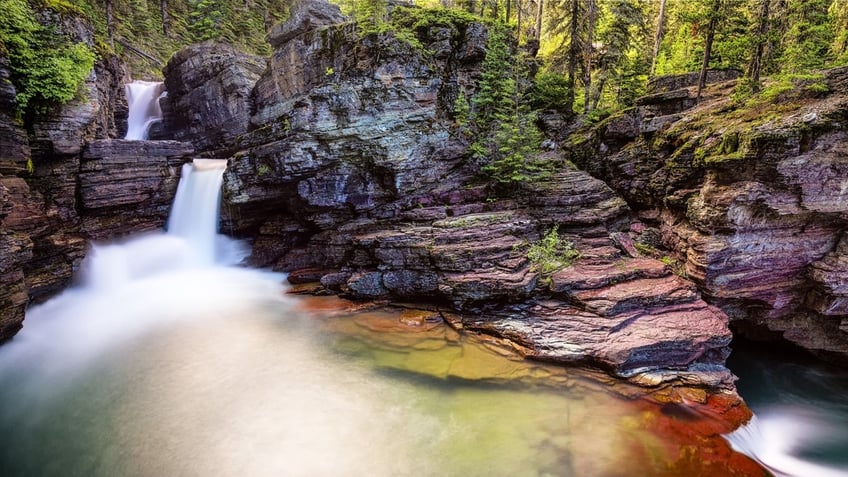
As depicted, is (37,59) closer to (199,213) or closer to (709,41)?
(199,213)

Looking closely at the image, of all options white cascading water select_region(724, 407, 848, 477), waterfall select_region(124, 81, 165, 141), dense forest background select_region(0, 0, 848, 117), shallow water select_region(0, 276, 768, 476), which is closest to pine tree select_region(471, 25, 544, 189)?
dense forest background select_region(0, 0, 848, 117)

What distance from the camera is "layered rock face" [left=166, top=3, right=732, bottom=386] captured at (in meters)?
10.2

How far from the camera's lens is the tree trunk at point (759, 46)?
12.7 metres

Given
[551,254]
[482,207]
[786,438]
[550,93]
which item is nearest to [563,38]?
[550,93]

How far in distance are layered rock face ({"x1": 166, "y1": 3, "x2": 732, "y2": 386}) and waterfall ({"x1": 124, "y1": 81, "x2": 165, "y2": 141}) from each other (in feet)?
26.7

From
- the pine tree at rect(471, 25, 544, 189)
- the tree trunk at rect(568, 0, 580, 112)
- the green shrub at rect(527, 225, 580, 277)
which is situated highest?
the tree trunk at rect(568, 0, 580, 112)

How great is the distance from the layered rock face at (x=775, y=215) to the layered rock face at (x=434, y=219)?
1565 millimetres

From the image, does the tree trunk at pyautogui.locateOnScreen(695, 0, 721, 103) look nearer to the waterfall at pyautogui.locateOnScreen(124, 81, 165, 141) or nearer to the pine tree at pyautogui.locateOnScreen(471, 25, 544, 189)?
the pine tree at pyautogui.locateOnScreen(471, 25, 544, 189)

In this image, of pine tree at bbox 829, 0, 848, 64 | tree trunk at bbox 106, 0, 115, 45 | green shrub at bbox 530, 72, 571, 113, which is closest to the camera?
pine tree at bbox 829, 0, 848, 64

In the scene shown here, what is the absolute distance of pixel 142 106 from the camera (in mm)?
23234

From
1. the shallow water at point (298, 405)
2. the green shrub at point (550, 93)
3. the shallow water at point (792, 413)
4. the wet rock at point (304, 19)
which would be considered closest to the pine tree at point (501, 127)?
the green shrub at point (550, 93)

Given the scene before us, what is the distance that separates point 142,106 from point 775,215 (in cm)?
3123

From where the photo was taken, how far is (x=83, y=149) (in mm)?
13305

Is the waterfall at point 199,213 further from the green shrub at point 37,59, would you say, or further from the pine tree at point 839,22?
the pine tree at point 839,22
